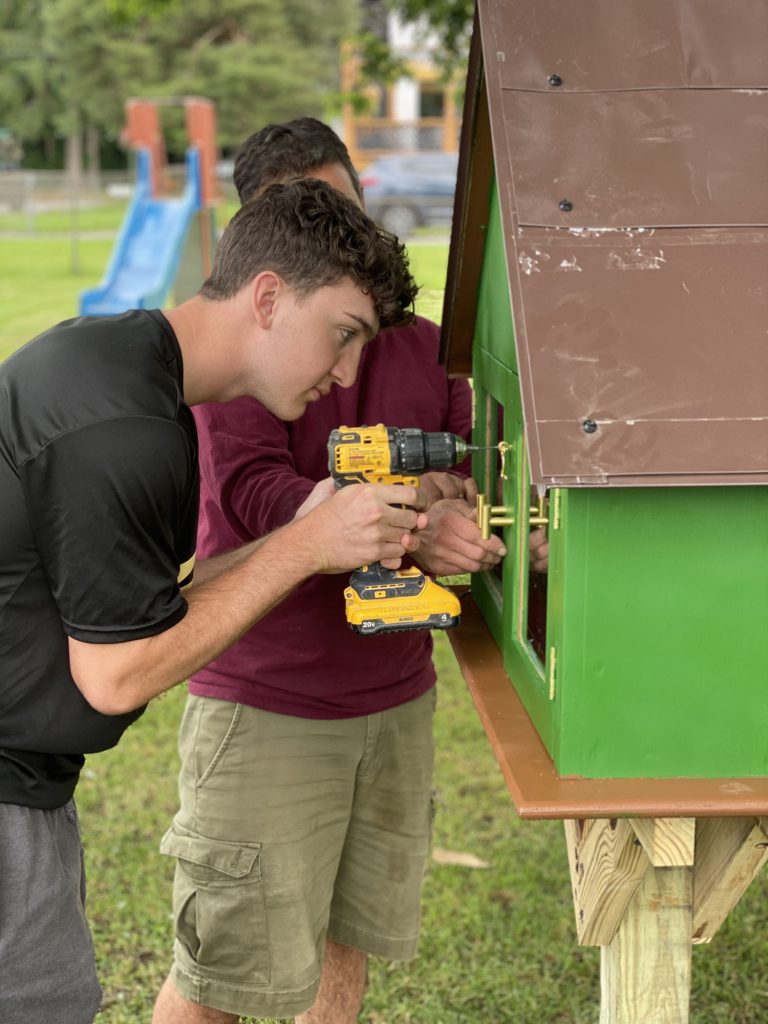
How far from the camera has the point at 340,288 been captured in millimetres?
2242

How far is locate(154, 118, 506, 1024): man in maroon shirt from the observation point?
2652 millimetres

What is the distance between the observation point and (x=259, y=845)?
2.65 meters

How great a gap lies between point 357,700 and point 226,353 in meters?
0.89

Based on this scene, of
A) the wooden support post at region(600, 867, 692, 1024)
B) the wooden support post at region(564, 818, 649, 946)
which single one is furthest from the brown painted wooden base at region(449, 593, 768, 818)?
the wooden support post at region(600, 867, 692, 1024)

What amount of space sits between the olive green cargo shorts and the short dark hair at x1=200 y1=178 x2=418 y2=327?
94 cm

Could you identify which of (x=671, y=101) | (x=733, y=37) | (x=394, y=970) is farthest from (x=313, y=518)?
(x=394, y=970)

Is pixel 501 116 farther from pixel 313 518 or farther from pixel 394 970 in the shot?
pixel 394 970

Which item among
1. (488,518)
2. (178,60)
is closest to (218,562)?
(488,518)

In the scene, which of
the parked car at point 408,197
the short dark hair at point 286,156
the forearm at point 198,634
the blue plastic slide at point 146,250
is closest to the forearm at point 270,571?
the forearm at point 198,634

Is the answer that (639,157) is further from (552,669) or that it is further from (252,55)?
(252,55)

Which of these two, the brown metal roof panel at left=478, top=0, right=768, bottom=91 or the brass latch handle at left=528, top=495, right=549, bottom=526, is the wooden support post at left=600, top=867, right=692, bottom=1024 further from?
the brown metal roof panel at left=478, top=0, right=768, bottom=91

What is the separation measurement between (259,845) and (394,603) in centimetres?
71

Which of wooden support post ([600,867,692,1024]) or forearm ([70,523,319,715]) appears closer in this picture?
forearm ([70,523,319,715])

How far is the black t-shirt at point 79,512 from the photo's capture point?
6.06 feet
